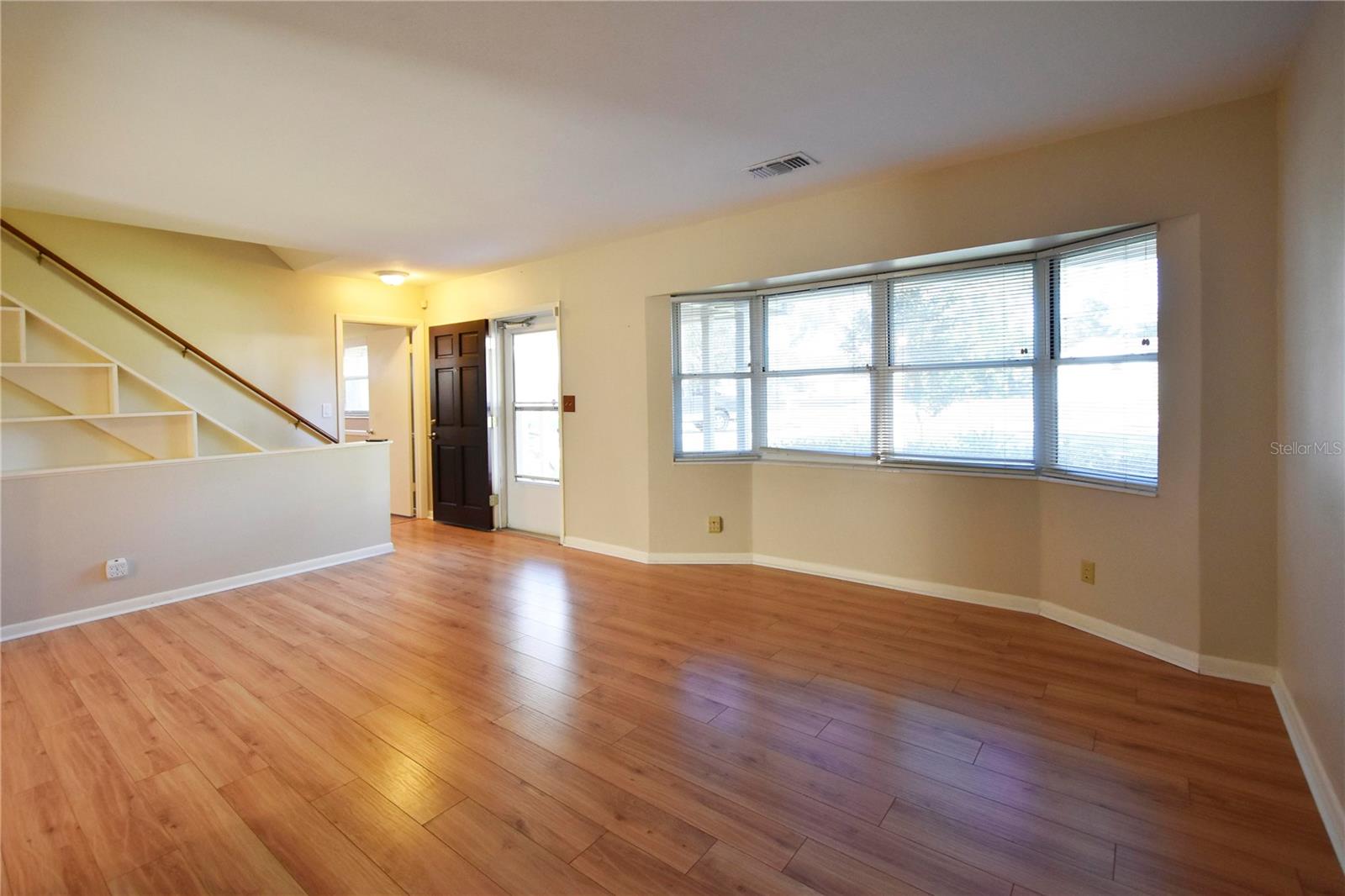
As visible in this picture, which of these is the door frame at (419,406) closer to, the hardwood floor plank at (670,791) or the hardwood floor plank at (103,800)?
the hardwood floor plank at (103,800)

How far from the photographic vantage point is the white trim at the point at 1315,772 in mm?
1762

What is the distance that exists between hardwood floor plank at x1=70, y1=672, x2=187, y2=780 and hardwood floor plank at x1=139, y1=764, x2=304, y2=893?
0.40 ft

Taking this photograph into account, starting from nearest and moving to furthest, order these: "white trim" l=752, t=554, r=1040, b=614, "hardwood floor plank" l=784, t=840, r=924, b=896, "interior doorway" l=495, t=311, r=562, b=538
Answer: "hardwood floor plank" l=784, t=840, r=924, b=896
"white trim" l=752, t=554, r=1040, b=614
"interior doorway" l=495, t=311, r=562, b=538

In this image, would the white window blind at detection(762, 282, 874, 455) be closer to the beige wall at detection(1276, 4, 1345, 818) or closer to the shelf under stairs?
the beige wall at detection(1276, 4, 1345, 818)

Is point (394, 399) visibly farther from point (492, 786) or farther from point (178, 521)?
point (492, 786)

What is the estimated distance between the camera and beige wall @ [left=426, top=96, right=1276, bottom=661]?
2723mm

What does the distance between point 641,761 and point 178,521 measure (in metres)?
3.75

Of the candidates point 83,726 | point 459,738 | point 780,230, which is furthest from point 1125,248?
point 83,726

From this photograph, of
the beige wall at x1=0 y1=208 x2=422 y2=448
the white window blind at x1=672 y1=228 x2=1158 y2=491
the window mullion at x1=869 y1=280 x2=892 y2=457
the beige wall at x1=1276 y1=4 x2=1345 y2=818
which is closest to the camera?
the beige wall at x1=1276 y1=4 x2=1345 y2=818

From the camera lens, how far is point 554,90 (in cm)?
249

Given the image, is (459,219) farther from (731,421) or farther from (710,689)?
(710,689)

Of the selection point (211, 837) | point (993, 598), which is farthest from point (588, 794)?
point (993, 598)

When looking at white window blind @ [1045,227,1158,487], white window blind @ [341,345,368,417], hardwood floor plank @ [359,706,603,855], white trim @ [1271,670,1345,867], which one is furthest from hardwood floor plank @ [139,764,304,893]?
white window blind @ [341,345,368,417]

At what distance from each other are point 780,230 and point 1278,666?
133 inches
